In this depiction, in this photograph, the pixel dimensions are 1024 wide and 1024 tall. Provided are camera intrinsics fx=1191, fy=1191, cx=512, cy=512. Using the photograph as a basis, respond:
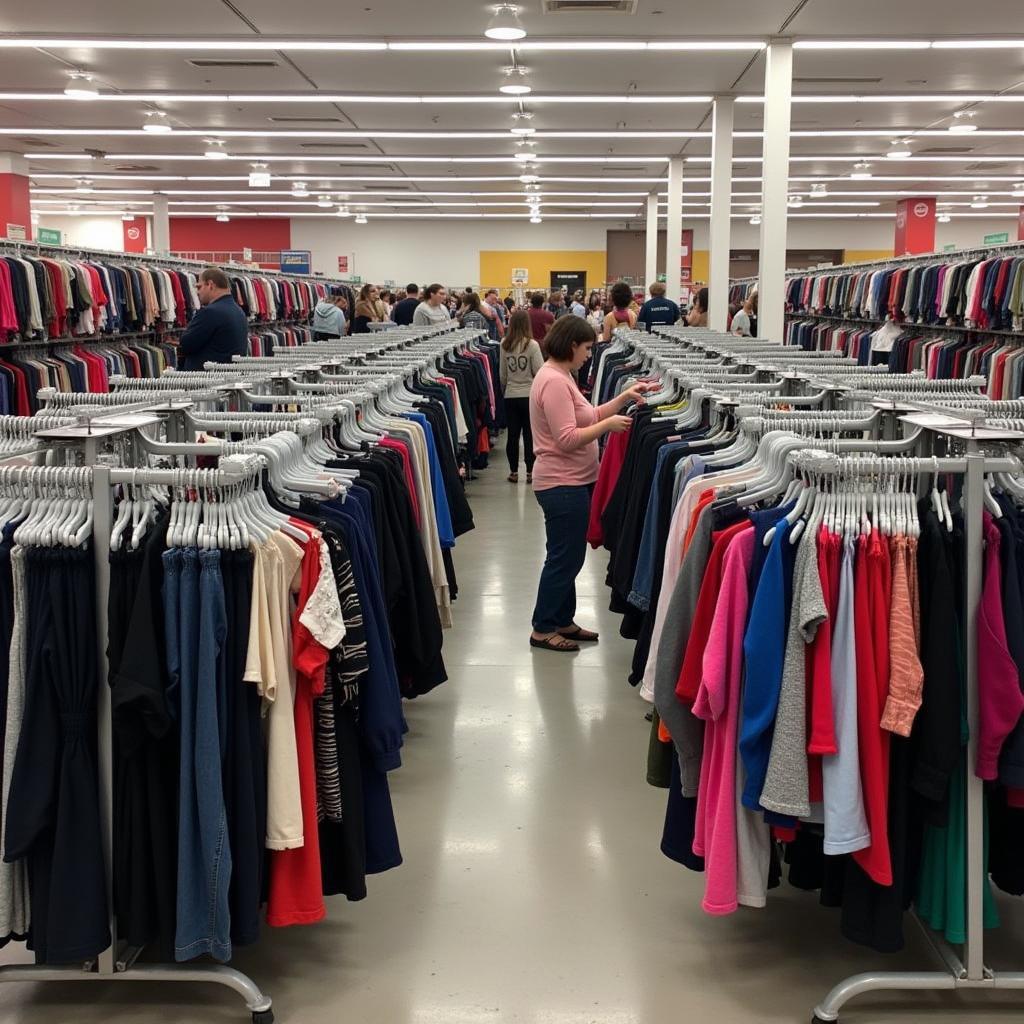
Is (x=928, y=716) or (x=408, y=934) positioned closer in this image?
(x=928, y=716)

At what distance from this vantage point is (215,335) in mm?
7906

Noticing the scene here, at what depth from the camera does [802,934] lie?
11.0ft

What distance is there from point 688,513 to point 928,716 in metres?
1.01

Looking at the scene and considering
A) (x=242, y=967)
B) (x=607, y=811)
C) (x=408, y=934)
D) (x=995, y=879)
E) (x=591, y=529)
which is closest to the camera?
(x=995, y=879)

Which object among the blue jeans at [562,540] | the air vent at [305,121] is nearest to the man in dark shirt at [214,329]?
the blue jeans at [562,540]

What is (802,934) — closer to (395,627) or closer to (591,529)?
(395,627)

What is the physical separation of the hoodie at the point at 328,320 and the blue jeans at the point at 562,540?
351 inches

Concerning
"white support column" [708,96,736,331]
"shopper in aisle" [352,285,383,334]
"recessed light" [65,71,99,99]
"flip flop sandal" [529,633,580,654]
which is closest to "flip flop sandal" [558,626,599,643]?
"flip flop sandal" [529,633,580,654]

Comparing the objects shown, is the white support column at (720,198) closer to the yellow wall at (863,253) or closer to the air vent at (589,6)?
the air vent at (589,6)

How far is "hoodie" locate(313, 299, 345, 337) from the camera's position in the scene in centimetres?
1441

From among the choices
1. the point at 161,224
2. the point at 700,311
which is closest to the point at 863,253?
the point at 161,224

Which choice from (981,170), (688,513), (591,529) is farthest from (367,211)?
(688,513)

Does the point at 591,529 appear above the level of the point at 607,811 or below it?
above

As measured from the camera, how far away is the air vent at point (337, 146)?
17.3 m
